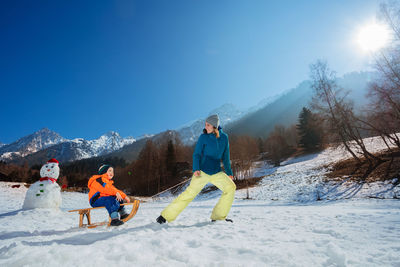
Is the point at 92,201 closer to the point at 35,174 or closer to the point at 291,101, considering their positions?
the point at 35,174

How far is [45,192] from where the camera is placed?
7.10m

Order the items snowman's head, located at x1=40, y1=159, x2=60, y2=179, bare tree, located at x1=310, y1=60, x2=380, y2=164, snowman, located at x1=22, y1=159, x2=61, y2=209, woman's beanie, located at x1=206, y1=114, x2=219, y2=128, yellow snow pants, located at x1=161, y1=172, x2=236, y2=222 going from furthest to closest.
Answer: bare tree, located at x1=310, y1=60, x2=380, y2=164, snowman's head, located at x1=40, y1=159, x2=60, y2=179, snowman, located at x1=22, y1=159, x2=61, y2=209, woman's beanie, located at x1=206, y1=114, x2=219, y2=128, yellow snow pants, located at x1=161, y1=172, x2=236, y2=222

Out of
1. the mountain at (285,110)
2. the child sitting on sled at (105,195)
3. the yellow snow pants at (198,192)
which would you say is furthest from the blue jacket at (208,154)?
the mountain at (285,110)

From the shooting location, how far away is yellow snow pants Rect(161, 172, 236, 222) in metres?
3.45

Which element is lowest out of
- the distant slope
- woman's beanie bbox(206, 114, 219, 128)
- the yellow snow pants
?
the yellow snow pants

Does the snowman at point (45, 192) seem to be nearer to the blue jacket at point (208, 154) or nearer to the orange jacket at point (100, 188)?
the orange jacket at point (100, 188)

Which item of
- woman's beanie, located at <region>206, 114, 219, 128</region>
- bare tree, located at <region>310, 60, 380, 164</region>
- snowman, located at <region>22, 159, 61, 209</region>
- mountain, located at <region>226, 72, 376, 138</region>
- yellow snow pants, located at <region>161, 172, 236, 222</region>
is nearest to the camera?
yellow snow pants, located at <region>161, 172, 236, 222</region>

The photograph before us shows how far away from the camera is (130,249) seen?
6.43 ft

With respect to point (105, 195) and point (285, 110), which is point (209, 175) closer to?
point (105, 195)

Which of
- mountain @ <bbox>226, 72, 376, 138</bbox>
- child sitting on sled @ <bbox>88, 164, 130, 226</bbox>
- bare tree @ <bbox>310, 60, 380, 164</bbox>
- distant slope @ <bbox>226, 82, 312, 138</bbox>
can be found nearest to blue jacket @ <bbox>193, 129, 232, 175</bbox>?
child sitting on sled @ <bbox>88, 164, 130, 226</bbox>

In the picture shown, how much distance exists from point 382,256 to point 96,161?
449 feet

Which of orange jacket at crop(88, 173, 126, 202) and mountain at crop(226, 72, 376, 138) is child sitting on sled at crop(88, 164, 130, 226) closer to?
orange jacket at crop(88, 173, 126, 202)

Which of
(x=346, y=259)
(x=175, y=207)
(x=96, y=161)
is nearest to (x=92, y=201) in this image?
(x=175, y=207)

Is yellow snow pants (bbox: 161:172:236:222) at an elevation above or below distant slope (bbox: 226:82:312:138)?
below
